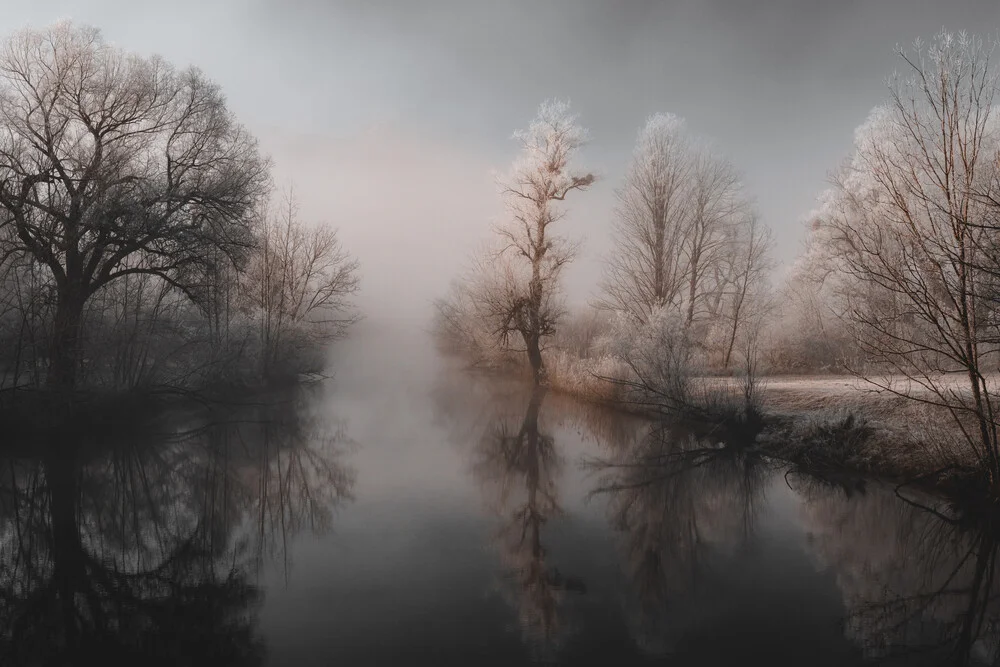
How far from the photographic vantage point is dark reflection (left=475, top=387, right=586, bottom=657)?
15.0 feet

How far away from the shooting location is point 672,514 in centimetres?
721

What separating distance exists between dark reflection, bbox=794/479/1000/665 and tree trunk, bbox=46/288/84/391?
11.9m

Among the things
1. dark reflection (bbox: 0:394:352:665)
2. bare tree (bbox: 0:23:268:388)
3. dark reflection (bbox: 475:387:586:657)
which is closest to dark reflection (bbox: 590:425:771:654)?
dark reflection (bbox: 475:387:586:657)

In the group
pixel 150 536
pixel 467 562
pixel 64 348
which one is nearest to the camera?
pixel 467 562

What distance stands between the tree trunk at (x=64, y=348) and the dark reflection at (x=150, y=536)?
1081mm

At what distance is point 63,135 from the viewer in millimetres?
12672

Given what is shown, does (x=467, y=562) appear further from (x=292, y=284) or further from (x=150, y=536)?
(x=292, y=284)

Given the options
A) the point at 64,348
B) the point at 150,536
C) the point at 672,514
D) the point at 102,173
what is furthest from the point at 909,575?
the point at 102,173

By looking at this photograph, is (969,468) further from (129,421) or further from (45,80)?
(45,80)

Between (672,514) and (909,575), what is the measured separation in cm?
238

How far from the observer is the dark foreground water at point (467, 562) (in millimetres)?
4160

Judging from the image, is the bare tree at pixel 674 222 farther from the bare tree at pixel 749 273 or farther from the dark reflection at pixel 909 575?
the dark reflection at pixel 909 575

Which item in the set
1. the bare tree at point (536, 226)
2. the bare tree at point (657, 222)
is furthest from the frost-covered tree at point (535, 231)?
the bare tree at point (657, 222)

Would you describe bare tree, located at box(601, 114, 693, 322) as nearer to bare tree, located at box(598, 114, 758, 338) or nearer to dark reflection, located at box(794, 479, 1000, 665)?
bare tree, located at box(598, 114, 758, 338)
